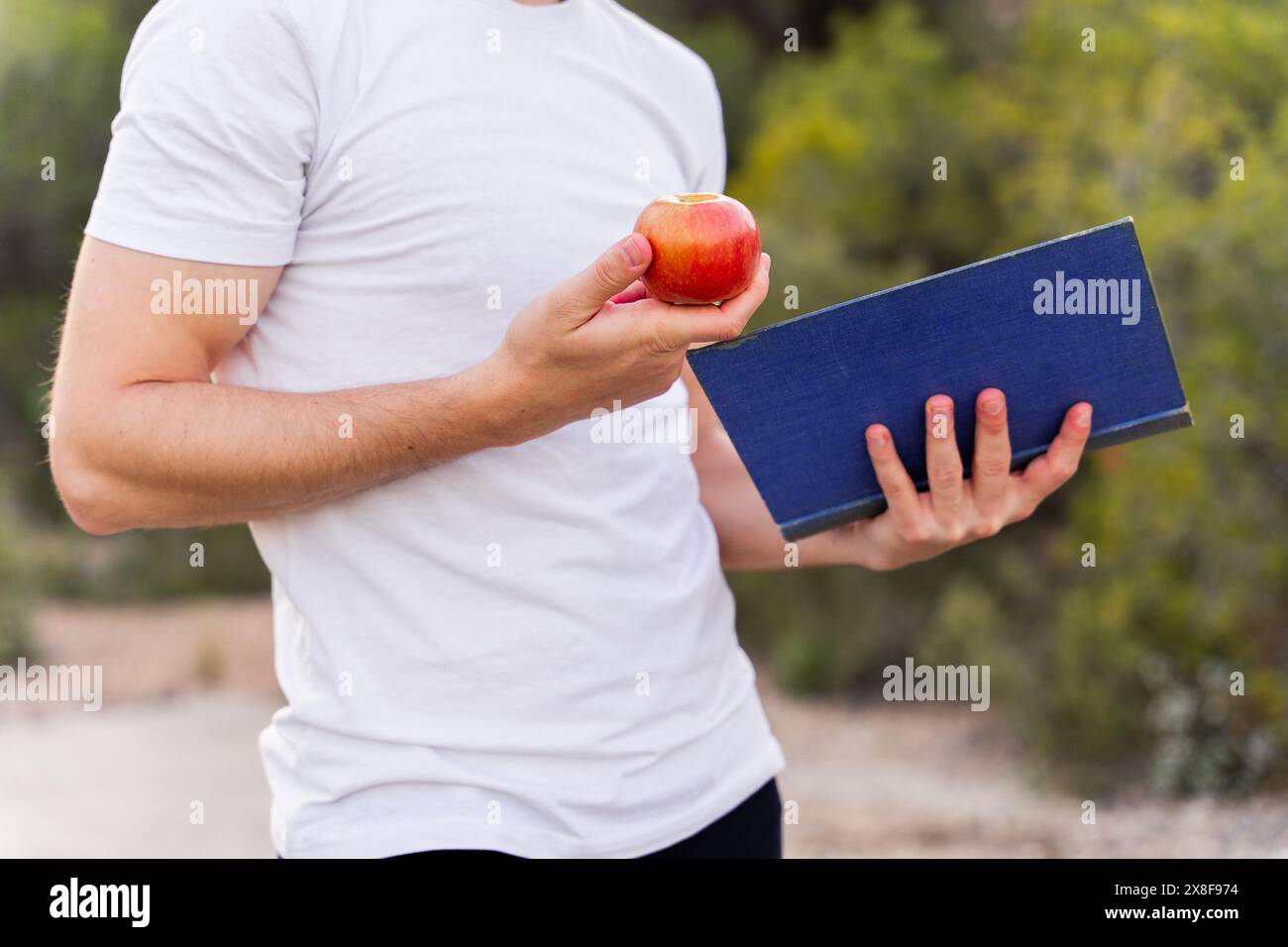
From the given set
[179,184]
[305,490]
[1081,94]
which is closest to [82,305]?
[179,184]

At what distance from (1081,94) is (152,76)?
8.01 m

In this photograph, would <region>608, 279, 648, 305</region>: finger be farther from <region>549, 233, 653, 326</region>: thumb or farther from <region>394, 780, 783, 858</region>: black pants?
<region>394, 780, 783, 858</region>: black pants

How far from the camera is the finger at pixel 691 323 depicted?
139cm

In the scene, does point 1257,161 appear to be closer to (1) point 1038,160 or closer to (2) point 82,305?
(1) point 1038,160

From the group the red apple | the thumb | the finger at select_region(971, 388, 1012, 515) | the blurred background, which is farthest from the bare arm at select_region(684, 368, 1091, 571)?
the blurred background

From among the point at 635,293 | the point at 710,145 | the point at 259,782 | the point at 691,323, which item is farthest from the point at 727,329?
the point at 259,782

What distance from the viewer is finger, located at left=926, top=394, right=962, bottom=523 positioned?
163 cm

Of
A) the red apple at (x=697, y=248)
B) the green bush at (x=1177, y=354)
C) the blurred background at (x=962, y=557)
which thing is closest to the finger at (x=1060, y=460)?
the red apple at (x=697, y=248)

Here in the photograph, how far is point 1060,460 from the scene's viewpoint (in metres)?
1.72

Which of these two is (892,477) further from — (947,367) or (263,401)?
(263,401)

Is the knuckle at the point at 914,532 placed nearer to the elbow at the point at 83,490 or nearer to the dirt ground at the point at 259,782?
the elbow at the point at 83,490

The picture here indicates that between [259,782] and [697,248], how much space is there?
6164 mm

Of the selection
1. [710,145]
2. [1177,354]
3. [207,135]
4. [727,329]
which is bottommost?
[727,329]

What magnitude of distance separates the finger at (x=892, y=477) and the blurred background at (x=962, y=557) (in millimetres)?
2455
